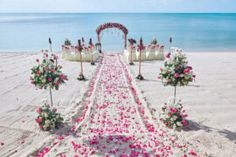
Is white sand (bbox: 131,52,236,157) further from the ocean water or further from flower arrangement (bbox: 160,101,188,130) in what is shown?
the ocean water

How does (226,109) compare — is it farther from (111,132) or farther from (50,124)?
(50,124)

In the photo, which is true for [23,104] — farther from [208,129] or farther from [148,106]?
[208,129]

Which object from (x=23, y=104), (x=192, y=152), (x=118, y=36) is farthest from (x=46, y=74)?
(x=118, y=36)

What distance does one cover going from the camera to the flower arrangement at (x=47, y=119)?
6.33 meters

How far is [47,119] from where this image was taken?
639cm

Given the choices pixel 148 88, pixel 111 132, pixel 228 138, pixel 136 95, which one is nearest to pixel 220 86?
pixel 148 88

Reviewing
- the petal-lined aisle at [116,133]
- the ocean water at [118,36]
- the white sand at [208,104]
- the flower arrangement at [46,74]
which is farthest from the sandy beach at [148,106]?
the ocean water at [118,36]

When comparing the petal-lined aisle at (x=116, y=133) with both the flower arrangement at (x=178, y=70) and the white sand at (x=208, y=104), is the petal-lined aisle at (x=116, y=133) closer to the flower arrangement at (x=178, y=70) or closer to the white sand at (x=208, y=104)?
the white sand at (x=208, y=104)

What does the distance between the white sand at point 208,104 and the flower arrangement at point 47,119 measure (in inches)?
149

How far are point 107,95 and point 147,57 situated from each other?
374 inches

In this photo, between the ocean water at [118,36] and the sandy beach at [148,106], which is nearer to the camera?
the sandy beach at [148,106]

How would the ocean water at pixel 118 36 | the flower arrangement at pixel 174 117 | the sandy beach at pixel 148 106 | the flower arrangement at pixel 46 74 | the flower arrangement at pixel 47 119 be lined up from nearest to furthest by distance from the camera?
the sandy beach at pixel 148 106
the flower arrangement at pixel 46 74
the flower arrangement at pixel 47 119
the flower arrangement at pixel 174 117
the ocean water at pixel 118 36

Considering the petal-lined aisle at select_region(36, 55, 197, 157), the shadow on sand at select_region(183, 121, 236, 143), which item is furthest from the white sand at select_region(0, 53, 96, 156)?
the shadow on sand at select_region(183, 121, 236, 143)

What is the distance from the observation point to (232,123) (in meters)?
6.91
